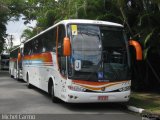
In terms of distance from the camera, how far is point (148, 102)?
1562cm

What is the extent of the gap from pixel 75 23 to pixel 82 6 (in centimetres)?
693

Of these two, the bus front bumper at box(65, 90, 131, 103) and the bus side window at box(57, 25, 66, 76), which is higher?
the bus side window at box(57, 25, 66, 76)

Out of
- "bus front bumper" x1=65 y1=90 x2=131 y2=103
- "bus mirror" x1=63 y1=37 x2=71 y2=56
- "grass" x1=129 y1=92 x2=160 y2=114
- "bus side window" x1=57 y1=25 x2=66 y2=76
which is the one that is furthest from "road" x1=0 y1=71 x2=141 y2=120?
"bus mirror" x1=63 y1=37 x2=71 y2=56

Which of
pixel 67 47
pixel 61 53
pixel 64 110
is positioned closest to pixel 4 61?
pixel 61 53

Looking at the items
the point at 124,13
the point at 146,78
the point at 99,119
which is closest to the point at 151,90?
the point at 146,78

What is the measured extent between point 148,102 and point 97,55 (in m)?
3.12

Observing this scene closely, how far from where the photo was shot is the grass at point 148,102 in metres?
13.8

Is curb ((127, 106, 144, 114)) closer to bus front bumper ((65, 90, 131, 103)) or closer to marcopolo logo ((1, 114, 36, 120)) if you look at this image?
bus front bumper ((65, 90, 131, 103))

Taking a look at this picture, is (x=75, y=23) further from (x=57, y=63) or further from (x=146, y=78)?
(x=146, y=78)

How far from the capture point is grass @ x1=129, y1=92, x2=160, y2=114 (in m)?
13.8

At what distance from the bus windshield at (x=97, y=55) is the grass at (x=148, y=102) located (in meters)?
1.31

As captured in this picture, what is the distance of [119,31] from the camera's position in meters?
14.8

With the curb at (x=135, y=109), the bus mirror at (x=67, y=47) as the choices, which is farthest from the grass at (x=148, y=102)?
the bus mirror at (x=67, y=47)

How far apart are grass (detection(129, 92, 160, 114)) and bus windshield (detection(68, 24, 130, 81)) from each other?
51.5 inches
